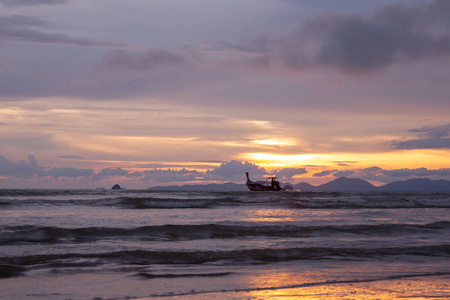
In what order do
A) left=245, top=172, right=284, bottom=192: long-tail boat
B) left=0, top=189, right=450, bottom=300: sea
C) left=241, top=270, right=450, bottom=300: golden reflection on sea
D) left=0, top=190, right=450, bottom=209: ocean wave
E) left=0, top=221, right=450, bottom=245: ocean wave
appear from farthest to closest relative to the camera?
left=245, top=172, right=284, bottom=192: long-tail boat, left=0, top=190, right=450, bottom=209: ocean wave, left=0, top=221, right=450, bottom=245: ocean wave, left=0, top=189, right=450, bottom=300: sea, left=241, top=270, right=450, bottom=300: golden reflection on sea

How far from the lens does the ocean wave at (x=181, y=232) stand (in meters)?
15.5

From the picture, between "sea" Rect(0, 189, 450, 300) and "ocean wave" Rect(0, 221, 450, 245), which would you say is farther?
"ocean wave" Rect(0, 221, 450, 245)

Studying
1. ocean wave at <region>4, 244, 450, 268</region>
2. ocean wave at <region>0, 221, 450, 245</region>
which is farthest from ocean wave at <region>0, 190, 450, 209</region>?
ocean wave at <region>4, 244, 450, 268</region>

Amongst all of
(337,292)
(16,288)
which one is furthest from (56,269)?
(337,292)

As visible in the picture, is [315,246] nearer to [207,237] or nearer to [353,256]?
[353,256]

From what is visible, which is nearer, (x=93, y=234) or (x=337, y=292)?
(x=337, y=292)

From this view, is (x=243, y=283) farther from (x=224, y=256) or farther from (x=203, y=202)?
(x=203, y=202)

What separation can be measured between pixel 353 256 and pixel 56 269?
306 inches

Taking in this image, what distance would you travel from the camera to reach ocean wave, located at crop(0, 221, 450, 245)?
15.5 m

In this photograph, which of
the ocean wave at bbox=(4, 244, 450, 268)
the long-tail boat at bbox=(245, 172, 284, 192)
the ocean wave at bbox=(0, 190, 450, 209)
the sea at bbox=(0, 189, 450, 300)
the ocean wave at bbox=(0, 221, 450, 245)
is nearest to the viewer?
the sea at bbox=(0, 189, 450, 300)

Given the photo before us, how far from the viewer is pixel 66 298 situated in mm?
7480

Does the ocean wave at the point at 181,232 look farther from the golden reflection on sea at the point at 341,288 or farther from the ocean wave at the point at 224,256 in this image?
the golden reflection on sea at the point at 341,288

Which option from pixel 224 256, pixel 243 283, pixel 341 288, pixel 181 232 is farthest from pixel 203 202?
pixel 341 288

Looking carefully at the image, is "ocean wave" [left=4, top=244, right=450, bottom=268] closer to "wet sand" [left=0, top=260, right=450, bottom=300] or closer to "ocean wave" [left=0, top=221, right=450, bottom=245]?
"wet sand" [left=0, top=260, right=450, bottom=300]
